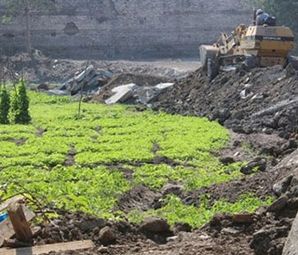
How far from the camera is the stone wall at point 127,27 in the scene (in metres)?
56.3

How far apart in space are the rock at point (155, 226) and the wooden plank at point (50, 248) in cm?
96

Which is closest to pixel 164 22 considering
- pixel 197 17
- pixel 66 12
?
pixel 197 17

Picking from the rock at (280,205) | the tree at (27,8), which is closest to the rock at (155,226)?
the rock at (280,205)

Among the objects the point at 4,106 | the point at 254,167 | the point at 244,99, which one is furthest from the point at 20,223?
the point at 244,99

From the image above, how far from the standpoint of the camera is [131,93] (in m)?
32.5

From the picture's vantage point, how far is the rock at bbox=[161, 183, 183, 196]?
1326 centimetres

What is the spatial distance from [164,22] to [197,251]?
2033 inches

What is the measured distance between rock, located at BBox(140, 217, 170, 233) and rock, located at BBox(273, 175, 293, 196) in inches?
80.9

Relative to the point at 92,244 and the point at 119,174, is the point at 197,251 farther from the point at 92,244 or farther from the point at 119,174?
the point at 119,174

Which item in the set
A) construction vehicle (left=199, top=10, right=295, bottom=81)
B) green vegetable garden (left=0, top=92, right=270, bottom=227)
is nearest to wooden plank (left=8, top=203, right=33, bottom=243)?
green vegetable garden (left=0, top=92, right=270, bottom=227)

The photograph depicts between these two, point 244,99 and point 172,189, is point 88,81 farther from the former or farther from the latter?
point 172,189

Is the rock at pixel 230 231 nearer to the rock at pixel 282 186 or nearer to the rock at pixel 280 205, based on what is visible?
the rock at pixel 280 205

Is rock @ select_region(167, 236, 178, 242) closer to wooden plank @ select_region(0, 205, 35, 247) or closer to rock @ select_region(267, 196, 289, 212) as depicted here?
rock @ select_region(267, 196, 289, 212)

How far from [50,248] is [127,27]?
1989 inches
